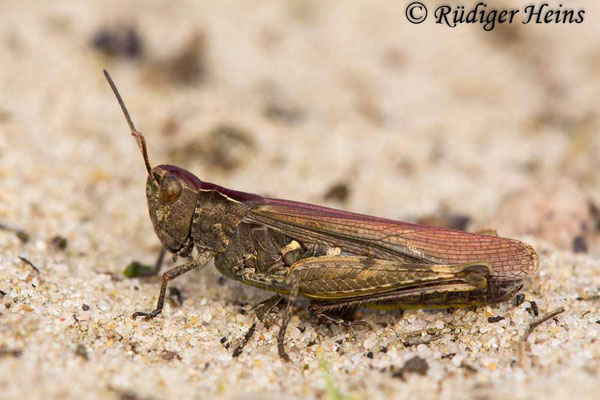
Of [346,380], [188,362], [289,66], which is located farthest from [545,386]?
[289,66]

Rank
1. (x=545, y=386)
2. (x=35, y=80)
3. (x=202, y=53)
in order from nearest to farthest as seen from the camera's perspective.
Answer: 1. (x=545, y=386)
2. (x=35, y=80)
3. (x=202, y=53)

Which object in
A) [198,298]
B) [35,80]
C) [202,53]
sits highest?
[202,53]

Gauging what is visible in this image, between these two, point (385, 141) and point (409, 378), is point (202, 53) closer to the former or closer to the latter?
point (385, 141)

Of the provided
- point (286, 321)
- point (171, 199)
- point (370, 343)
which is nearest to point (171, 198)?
point (171, 199)

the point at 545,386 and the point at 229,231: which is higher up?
the point at 229,231

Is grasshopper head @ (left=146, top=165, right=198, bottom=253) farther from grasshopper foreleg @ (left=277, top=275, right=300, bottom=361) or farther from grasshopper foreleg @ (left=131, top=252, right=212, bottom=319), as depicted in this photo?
grasshopper foreleg @ (left=277, top=275, right=300, bottom=361)

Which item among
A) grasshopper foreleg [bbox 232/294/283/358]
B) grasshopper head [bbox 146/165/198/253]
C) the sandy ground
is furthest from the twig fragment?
grasshopper head [bbox 146/165/198/253]

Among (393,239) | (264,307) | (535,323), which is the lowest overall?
(264,307)

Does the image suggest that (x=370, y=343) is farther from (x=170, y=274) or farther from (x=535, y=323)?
(x=170, y=274)
